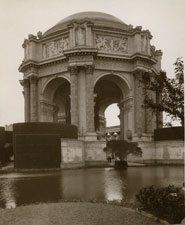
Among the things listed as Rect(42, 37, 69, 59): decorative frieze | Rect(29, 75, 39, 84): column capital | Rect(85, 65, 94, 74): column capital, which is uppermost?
Rect(42, 37, 69, 59): decorative frieze

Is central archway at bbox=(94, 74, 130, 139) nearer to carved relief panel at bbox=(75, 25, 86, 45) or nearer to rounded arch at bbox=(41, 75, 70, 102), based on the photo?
rounded arch at bbox=(41, 75, 70, 102)

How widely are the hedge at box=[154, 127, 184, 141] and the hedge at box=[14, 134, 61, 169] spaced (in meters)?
16.8

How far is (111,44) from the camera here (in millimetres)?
49969

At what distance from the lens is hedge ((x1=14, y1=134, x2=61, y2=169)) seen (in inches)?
1347

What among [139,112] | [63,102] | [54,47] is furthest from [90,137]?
[63,102]

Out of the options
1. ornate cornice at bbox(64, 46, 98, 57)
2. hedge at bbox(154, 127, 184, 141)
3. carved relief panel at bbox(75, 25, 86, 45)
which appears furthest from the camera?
carved relief panel at bbox(75, 25, 86, 45)

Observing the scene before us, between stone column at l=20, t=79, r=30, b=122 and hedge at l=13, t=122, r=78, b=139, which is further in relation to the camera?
stone column at l=20, t=79, r=30, b=122

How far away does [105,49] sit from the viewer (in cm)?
4950

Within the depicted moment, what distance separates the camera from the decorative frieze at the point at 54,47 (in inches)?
1977

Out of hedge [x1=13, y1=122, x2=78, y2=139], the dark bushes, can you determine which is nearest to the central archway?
hedge [x1=13, y1=122, x2=78, y2=139]

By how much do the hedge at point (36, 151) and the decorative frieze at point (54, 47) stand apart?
62.3 ft

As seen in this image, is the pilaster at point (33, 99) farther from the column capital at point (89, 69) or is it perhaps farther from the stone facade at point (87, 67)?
the column capital at point (89, 69)

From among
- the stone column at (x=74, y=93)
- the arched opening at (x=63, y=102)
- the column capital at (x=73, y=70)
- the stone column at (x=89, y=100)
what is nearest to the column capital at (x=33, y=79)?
the arched opening at (x=63, y=102)

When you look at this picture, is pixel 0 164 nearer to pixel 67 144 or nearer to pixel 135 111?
pixel 67 144
